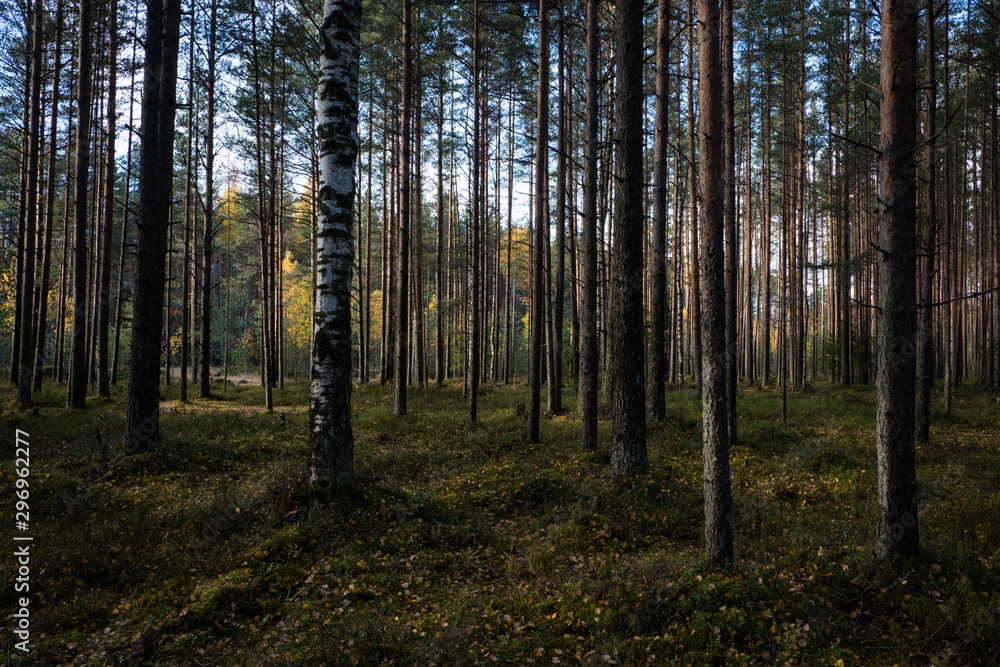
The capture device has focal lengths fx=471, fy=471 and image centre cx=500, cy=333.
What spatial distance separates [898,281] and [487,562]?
5.32 meters

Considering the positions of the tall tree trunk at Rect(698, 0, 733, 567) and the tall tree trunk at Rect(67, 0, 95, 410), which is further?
the tall tree trunk at Rect(67, 0, 95, 410)

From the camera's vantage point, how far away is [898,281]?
4.74 m

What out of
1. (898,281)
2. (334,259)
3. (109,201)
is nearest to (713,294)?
(898,281)

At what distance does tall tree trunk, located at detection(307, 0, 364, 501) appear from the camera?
20.6 ft

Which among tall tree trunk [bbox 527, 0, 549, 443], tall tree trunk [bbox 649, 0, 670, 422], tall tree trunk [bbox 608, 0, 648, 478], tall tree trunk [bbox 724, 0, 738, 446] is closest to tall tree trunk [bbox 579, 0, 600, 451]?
tall tree trunk [bbox 527, 0, 549, 443]

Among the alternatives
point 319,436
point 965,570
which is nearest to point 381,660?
point 319,436

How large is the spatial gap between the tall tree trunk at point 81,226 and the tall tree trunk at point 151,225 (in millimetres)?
5133

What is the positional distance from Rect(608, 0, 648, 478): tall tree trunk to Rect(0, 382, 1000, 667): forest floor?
72 centimetres

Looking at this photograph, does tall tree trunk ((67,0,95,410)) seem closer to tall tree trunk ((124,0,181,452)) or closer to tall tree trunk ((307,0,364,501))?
tall tree trunk ((124,0,181,452))

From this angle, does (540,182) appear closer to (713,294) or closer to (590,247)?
Result: (590,247)

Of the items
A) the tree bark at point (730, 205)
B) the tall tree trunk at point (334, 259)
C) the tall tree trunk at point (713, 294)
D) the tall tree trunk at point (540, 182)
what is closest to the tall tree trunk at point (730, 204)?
the tree bark at point (730, 205)

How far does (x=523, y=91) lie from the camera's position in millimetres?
19375

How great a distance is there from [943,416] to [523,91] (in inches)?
708

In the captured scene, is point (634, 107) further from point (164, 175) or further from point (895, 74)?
point (164, 175)
